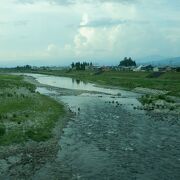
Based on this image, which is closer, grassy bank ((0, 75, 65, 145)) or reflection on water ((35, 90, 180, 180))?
reflection on water ((35, 90, 180, 180))

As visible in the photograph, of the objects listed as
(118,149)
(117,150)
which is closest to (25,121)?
(118,149)

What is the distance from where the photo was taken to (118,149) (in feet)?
94.5

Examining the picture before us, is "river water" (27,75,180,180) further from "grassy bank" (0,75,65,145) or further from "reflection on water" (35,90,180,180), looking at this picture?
"grassy bank" (0,75,65,145)

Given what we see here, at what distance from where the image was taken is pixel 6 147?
91.0 ft

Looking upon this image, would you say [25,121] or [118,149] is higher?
[25,121]

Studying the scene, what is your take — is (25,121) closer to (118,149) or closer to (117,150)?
(118,149)

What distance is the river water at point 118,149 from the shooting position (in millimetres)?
23109

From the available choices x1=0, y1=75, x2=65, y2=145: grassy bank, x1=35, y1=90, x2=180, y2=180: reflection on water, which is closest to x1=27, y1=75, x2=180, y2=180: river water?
x1=35, y1=90, x2=180, y2=180: reflection on water

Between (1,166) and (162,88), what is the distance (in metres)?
62.6

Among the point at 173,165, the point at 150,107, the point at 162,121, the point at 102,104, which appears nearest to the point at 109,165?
the point at 173,165

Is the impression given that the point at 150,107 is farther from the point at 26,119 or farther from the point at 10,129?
the point at 10,129

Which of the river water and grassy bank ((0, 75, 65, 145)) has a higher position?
grassy bank ((0, 75, 65, 145))

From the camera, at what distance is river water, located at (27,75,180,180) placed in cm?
2311

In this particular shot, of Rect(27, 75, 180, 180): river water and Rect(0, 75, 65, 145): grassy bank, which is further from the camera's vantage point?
Rect(0, 75, 65, 145): grassy bank
